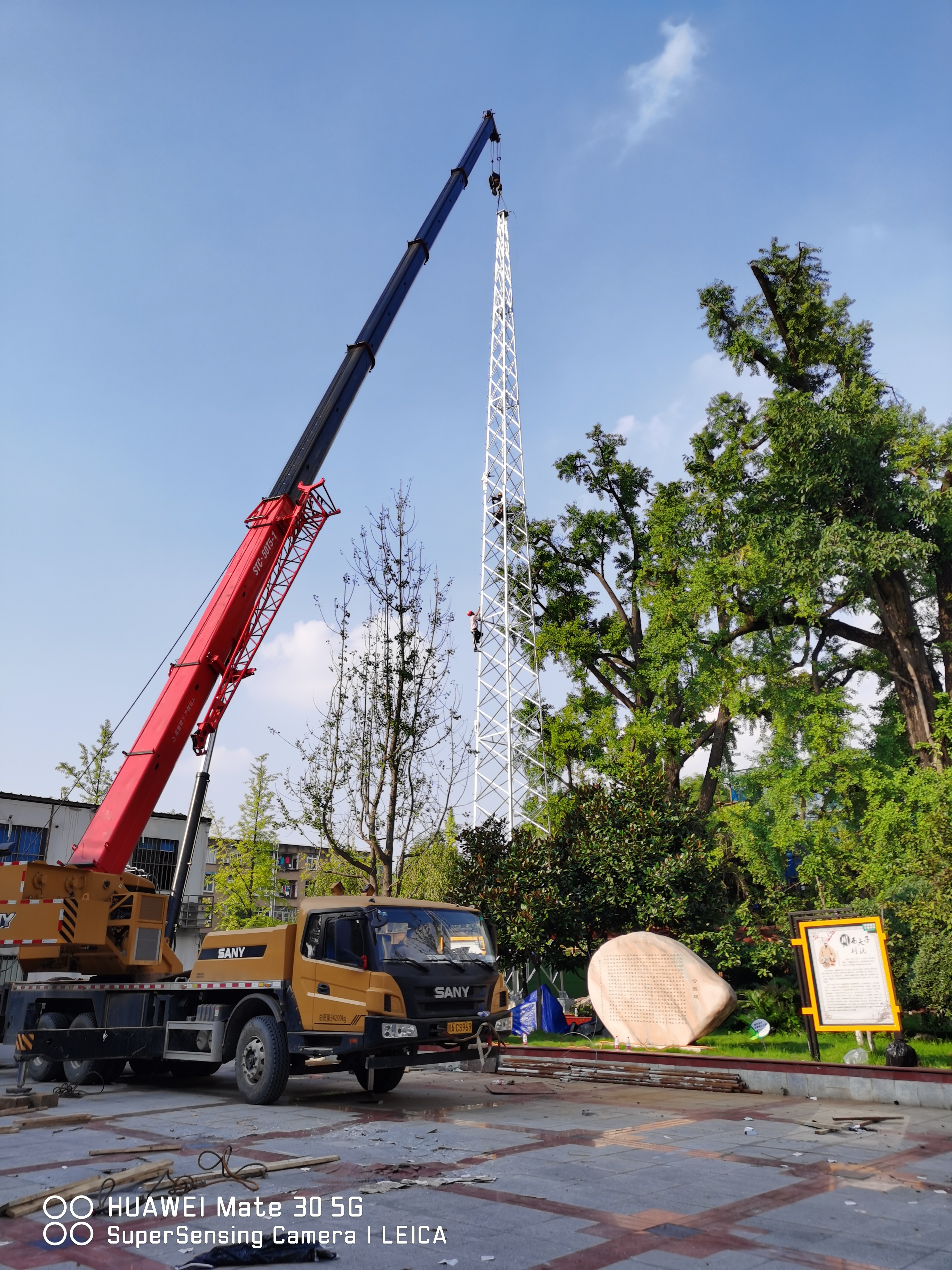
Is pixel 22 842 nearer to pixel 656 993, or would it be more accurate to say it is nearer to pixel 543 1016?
pixel 543 1016

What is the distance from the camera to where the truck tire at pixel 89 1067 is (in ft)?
41.9

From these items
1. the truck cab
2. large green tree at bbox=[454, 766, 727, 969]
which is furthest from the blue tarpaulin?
the truck cab

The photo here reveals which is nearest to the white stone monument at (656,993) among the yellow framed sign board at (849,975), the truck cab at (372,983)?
the yellow framed sign board at (849,975)

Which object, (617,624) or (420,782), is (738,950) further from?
(617,624)

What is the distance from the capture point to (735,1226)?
5.52 metres

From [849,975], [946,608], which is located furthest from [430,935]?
[946,608]

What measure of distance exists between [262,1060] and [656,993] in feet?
23.6

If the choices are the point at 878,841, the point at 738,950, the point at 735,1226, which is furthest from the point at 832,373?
the point at 735,1226

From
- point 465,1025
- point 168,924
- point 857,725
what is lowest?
point 465,1025

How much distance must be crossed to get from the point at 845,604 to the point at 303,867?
2514 centimetres

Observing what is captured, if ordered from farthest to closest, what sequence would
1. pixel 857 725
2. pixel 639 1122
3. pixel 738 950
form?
pixel 857 725
pixel 738 950
pixel 639 1122

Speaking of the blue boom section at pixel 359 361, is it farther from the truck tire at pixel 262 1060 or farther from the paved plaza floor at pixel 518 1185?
the paved plaza floor at pixel 518 1185

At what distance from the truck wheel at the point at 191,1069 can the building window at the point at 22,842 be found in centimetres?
1844

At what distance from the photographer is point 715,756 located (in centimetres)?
2681
